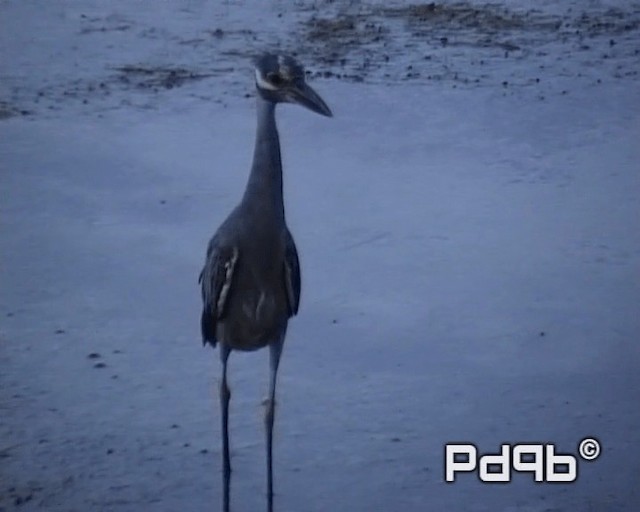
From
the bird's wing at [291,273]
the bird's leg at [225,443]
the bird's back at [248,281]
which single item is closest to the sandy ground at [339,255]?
the bird's leg at [225,443]

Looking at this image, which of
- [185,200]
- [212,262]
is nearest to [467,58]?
[185,200]

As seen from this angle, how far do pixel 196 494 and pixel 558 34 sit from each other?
6.25m

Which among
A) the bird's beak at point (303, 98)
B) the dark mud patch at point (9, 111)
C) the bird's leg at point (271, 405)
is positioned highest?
the dark mud patch at point (9, 111)

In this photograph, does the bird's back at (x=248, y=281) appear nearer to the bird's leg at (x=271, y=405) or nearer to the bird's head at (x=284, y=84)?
the bird's leg at (x=271, y=405)

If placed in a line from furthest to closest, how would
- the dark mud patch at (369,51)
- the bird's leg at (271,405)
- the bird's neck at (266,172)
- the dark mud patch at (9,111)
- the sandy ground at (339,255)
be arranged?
the dark mud patch at (369,51) < the dark mud patch at (9,111) < the sandy ground at (339,255) < the bird's leg at (271,405) < the bird's neck at (266,172)

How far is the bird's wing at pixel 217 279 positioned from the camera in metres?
4.09

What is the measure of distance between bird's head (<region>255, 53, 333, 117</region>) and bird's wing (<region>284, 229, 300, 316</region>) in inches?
16.3

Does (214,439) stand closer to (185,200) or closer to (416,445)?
(416,445)

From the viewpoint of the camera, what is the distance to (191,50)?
9.40 m

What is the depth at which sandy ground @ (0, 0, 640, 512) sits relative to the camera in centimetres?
478

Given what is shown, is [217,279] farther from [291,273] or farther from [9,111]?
[9,111]

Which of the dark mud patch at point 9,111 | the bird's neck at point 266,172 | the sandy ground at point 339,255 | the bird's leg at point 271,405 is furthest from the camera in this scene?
the dark mud patch at point 9,111
